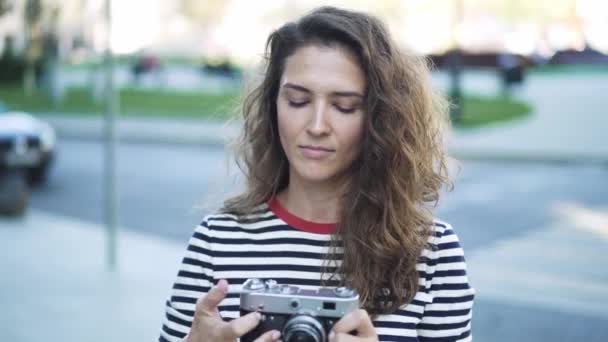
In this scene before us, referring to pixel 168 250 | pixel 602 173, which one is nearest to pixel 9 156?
pixel 168 250

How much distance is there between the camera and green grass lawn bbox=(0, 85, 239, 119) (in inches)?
872

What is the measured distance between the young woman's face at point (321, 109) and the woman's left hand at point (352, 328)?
42cm

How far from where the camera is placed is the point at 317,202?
6.66ft

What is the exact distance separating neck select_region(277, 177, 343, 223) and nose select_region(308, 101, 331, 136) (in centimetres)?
16

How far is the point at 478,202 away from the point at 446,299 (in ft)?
28.6

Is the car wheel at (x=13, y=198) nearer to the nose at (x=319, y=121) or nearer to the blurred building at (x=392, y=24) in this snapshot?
the nose at (x=319, y=121)

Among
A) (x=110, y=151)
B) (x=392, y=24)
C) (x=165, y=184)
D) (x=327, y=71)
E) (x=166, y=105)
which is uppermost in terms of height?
(x=392, y=24)

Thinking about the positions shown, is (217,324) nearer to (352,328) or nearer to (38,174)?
(352,328)

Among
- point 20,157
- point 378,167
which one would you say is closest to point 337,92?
point 378,167

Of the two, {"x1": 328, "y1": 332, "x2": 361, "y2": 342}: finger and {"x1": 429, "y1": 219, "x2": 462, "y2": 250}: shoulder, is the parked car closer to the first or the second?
{"x1": 429, "y1": 219, "x2": 462, "y2": 250}: shoulder

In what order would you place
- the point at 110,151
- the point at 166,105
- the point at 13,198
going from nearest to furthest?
the point at 110,151, the point at 13,198, the point at 166,105

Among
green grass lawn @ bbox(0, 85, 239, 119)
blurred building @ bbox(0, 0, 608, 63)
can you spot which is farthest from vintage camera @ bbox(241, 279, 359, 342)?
blurred building @ bbox(0, 0, 608, 63)

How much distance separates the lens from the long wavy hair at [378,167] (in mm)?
1947

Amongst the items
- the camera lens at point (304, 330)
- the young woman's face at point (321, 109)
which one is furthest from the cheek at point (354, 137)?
the camera lens at point (304, 330)
